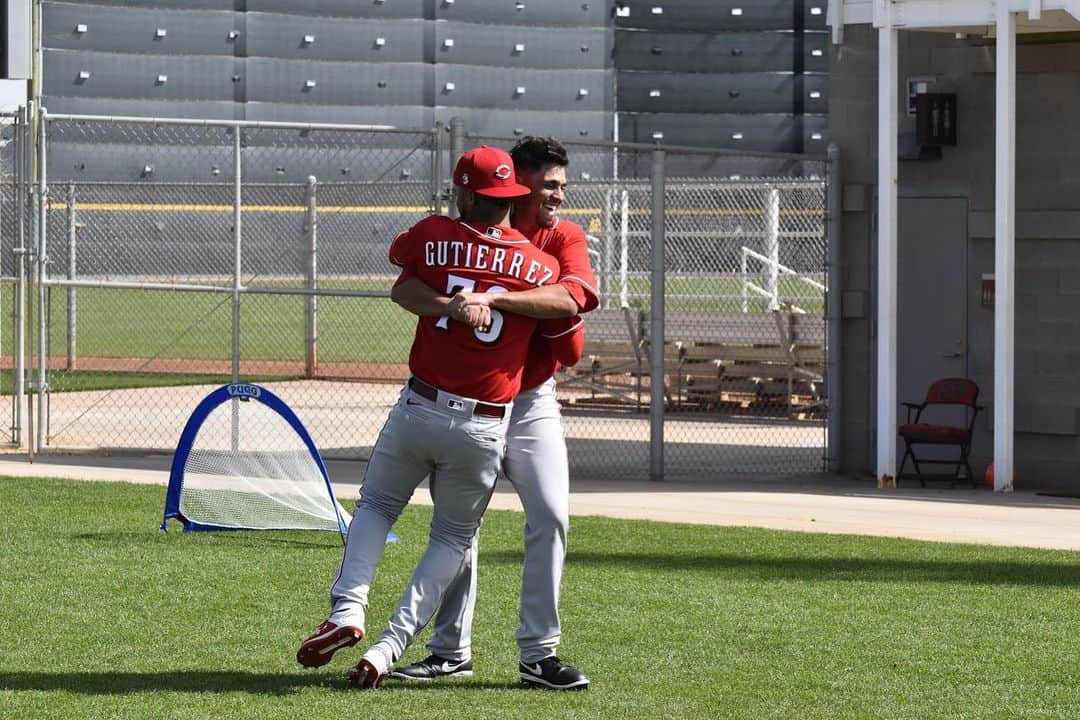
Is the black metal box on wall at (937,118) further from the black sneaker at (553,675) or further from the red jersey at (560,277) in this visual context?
the black sneaker at (553,675)

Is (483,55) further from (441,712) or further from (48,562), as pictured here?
(441,712)

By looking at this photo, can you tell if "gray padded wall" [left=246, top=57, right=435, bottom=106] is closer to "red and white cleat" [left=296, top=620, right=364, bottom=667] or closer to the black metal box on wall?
the black metal box on wall

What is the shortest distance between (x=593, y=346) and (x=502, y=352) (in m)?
14.5

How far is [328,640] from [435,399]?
2.93 feet

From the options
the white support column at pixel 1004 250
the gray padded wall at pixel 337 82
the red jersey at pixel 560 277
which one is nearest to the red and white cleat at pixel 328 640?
the red jersey at pixel 560 277

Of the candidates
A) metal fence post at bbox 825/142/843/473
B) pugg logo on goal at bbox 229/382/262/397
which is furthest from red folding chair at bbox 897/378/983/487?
pugg logo on goal at bbox 229/382/262/397

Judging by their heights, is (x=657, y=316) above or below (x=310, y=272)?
below

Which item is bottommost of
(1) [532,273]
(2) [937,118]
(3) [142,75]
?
(1) [532,273]

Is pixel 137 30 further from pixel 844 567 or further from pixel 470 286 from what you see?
pixel 470 286

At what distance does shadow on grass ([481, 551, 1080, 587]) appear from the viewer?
31.3 feet

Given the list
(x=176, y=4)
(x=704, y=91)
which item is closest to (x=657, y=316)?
(x=176, y=4)

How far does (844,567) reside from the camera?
32.5ft

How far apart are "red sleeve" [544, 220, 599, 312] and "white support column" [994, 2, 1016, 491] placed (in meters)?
7.36

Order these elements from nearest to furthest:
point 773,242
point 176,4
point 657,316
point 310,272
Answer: point 657,316 → point 310,272 → point 773,242 → point 176,4
